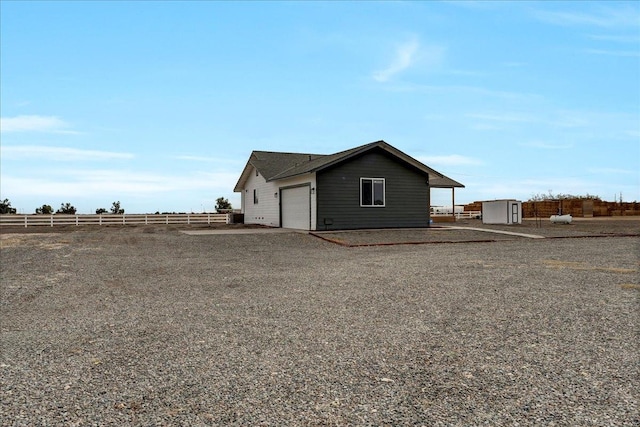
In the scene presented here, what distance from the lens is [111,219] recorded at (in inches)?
1340

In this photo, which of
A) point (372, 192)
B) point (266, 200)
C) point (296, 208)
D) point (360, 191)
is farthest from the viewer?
point (266, 200)

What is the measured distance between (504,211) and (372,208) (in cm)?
1304

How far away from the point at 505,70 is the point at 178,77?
39.6 feet

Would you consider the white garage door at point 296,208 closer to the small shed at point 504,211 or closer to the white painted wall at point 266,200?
the white painted wall at point 266,200

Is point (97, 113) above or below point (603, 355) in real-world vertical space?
above

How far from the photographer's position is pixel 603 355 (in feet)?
12.3

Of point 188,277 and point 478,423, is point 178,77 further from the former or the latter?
point 478,423

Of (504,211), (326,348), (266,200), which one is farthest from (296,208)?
(326,348)

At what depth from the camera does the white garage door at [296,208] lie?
2108cm

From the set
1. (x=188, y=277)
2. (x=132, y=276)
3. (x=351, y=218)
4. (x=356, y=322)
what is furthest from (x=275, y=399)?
(x=351, y=218)

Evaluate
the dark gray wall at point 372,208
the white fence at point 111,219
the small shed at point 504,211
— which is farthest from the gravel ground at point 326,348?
the white fence at point 111,219

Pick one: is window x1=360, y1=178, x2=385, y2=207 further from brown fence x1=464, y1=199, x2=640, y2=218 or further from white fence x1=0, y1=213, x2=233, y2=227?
brown fence x1=464, y1=199, x2=640, y2=218

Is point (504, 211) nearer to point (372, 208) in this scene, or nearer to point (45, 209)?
point (372, 208)

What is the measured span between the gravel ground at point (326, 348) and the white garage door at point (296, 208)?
12.5m
